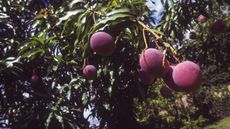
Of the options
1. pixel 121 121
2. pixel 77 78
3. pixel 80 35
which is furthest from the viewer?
pixel 121 121

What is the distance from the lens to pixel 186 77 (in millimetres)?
1402

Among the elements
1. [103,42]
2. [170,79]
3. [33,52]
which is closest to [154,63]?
[170,79]

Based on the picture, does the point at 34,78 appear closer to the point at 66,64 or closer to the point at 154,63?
the point at 66,64

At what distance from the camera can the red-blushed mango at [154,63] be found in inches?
56.3

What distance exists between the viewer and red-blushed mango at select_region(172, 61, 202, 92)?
1.39 meters

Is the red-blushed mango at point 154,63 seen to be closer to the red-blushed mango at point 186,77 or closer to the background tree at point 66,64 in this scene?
the red-blushed mango at point 186,77

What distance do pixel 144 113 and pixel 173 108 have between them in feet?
5.23

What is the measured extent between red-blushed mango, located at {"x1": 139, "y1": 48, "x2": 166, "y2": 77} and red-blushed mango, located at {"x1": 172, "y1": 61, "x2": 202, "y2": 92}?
0.05 metres

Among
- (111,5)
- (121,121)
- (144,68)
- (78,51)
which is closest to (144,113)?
(121,121)

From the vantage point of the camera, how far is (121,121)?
187 inches

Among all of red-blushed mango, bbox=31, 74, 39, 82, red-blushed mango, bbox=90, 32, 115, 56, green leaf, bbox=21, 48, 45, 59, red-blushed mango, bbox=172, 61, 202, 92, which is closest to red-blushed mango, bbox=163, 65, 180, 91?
red-blushed mango, bbox=172, 61, 202, 92

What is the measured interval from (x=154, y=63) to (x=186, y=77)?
12cm

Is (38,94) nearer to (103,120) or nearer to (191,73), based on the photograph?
(103,120)

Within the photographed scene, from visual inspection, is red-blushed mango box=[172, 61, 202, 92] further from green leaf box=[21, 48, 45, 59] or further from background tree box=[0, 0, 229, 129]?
green leaf box=[21, 48, 45, 59]
